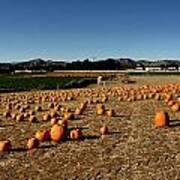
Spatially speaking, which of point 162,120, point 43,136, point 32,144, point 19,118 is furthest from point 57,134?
point 19,118

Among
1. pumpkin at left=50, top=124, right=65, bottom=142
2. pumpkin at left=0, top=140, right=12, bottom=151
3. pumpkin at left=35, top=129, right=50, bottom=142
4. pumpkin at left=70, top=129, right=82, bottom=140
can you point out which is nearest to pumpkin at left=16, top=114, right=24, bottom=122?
pumpkin at left=35, top=129, right=50, bottom=142

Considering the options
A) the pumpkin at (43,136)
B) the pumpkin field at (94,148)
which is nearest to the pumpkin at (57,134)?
the pumpkin field at (94,148)

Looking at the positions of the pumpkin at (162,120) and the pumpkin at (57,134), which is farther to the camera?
the pumpkin at (162,120)

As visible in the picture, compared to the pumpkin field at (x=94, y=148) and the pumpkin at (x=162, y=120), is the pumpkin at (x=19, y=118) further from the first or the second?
the pumpkin at (x=162, y=120)

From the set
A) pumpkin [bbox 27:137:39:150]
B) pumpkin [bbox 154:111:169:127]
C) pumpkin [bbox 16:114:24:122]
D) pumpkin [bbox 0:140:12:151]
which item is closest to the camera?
pumpkin [bbox 0:140:12:151]

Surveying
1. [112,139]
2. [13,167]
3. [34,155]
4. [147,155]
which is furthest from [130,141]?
[13,167]

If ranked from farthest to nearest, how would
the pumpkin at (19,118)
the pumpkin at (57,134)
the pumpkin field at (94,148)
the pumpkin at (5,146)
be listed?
the pumpkin at (19,118), the pumpkin at (57,134), the pumpkin at (5,146), the pumpkin field at (94,148)

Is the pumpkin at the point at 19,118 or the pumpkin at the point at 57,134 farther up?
the pumpkin at the point at 57,134

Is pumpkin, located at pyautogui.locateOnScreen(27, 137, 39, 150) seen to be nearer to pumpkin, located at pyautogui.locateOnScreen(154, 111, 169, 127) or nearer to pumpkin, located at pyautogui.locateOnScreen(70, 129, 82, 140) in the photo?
pumpkin, located at pyautogui.locateOnScreen(70, 129, 82, 140)

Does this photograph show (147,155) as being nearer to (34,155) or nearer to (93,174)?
(93,174)

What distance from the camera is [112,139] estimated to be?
1163 cm

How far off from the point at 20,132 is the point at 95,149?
3.84m

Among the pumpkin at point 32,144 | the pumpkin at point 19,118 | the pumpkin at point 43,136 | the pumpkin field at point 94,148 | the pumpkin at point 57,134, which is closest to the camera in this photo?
the pumpkin field at point 94,148

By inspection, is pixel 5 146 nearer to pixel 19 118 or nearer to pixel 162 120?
pixel 162 120
